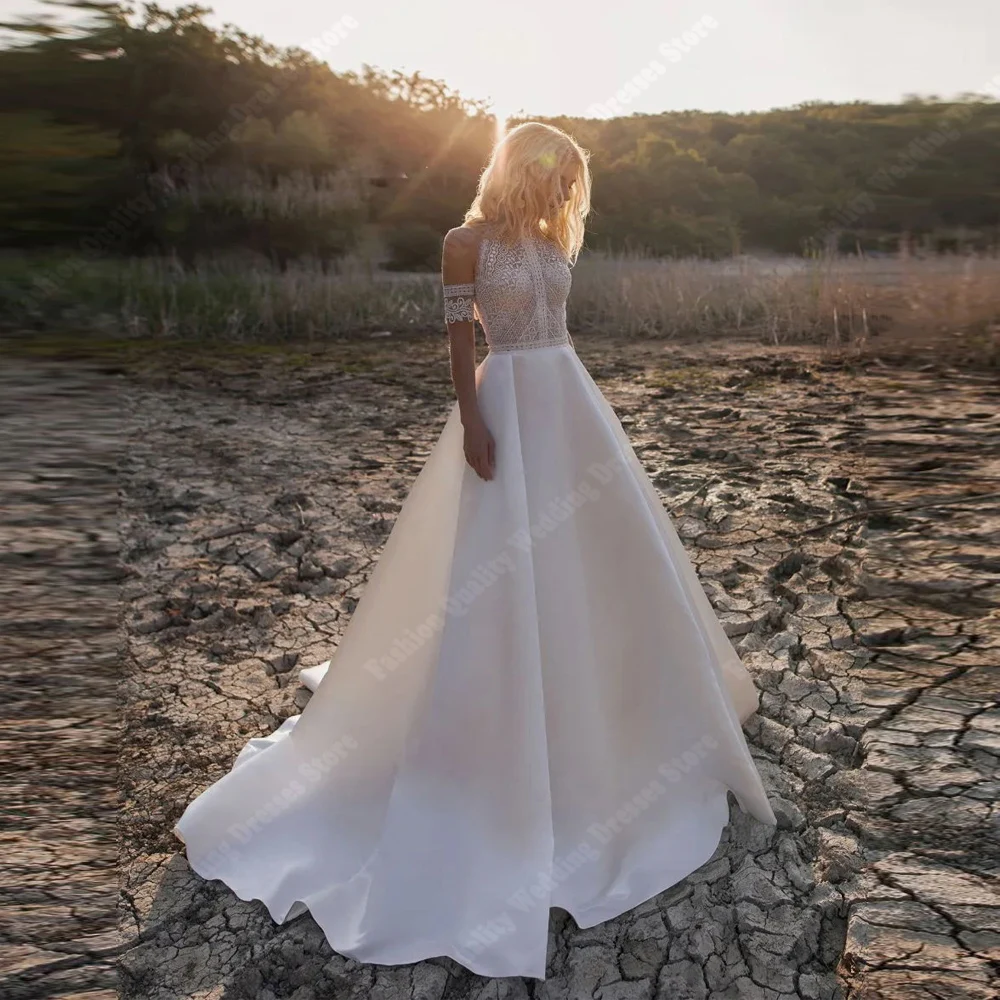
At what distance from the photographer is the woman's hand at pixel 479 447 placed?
7.00 ft

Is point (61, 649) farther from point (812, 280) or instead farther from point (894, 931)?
point (812, 280)

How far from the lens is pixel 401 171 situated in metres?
15.0

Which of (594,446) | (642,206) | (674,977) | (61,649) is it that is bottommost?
(674,977)

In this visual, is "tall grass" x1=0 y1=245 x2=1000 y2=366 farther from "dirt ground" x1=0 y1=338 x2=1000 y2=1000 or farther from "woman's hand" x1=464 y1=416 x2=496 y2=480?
"woman's hand" x1=464 y1=416 x2=496 y2=480

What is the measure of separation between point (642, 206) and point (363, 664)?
611 inches

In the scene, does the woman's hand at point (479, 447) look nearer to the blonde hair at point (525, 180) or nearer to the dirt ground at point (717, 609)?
the blonde hair at point (525, 180)

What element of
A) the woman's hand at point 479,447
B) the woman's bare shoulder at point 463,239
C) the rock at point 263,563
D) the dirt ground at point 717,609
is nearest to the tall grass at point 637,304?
the dirt ground at point 717,609

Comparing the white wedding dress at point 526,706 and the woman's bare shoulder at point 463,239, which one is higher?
the woman's bare shoulder at point 463,239

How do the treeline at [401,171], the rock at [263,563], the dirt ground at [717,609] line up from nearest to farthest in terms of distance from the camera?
1. the dirt ground at [717,609]
2. the rock at [263,563]
3. the treeline at [401,171]

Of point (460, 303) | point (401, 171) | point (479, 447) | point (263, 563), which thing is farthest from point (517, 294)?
point (401, 171)

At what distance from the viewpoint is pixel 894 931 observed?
191 cm

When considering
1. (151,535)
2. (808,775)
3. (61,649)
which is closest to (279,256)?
(151,535)

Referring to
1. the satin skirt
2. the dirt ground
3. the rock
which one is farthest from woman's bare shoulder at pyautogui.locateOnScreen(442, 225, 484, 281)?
the rock

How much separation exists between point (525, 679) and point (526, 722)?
10 cm
